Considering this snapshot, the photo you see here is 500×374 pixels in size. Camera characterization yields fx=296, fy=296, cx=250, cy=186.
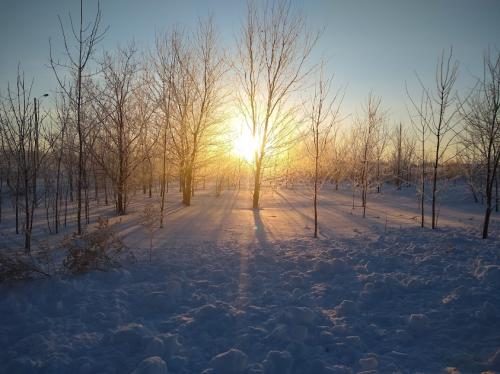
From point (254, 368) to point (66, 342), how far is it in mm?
1925

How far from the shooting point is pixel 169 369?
2.68 metres

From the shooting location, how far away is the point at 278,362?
2.76 meters

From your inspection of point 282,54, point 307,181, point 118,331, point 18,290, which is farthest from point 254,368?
point 307,181

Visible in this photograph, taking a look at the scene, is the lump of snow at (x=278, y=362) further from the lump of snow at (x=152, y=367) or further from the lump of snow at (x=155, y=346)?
the lump of snow at (x=155, y=346)

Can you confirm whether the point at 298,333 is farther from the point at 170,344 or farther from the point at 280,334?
the point at 170,344

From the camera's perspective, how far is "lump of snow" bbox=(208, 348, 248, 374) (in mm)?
2656

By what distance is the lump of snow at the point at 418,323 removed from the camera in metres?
3.28

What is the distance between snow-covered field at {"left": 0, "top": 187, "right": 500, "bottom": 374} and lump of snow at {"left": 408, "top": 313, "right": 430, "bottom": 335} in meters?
0.02

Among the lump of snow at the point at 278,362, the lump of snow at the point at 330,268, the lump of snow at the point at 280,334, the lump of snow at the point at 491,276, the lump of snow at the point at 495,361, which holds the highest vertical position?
the lump of snow at the point at 491,276

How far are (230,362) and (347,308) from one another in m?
1.79

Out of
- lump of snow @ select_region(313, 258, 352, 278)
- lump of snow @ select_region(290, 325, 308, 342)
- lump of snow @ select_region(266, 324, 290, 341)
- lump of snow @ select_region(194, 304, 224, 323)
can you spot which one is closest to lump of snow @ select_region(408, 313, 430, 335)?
lump of snow @ select_region(290, 325, 308, 342)

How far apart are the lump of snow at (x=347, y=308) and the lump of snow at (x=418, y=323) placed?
A: 634 mm

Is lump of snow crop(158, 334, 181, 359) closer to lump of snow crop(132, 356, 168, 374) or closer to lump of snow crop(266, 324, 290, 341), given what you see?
lump of snow crop(132, 356, 168, 374)

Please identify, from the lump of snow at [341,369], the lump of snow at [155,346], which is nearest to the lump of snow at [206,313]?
the lump of snow at [155,346]
